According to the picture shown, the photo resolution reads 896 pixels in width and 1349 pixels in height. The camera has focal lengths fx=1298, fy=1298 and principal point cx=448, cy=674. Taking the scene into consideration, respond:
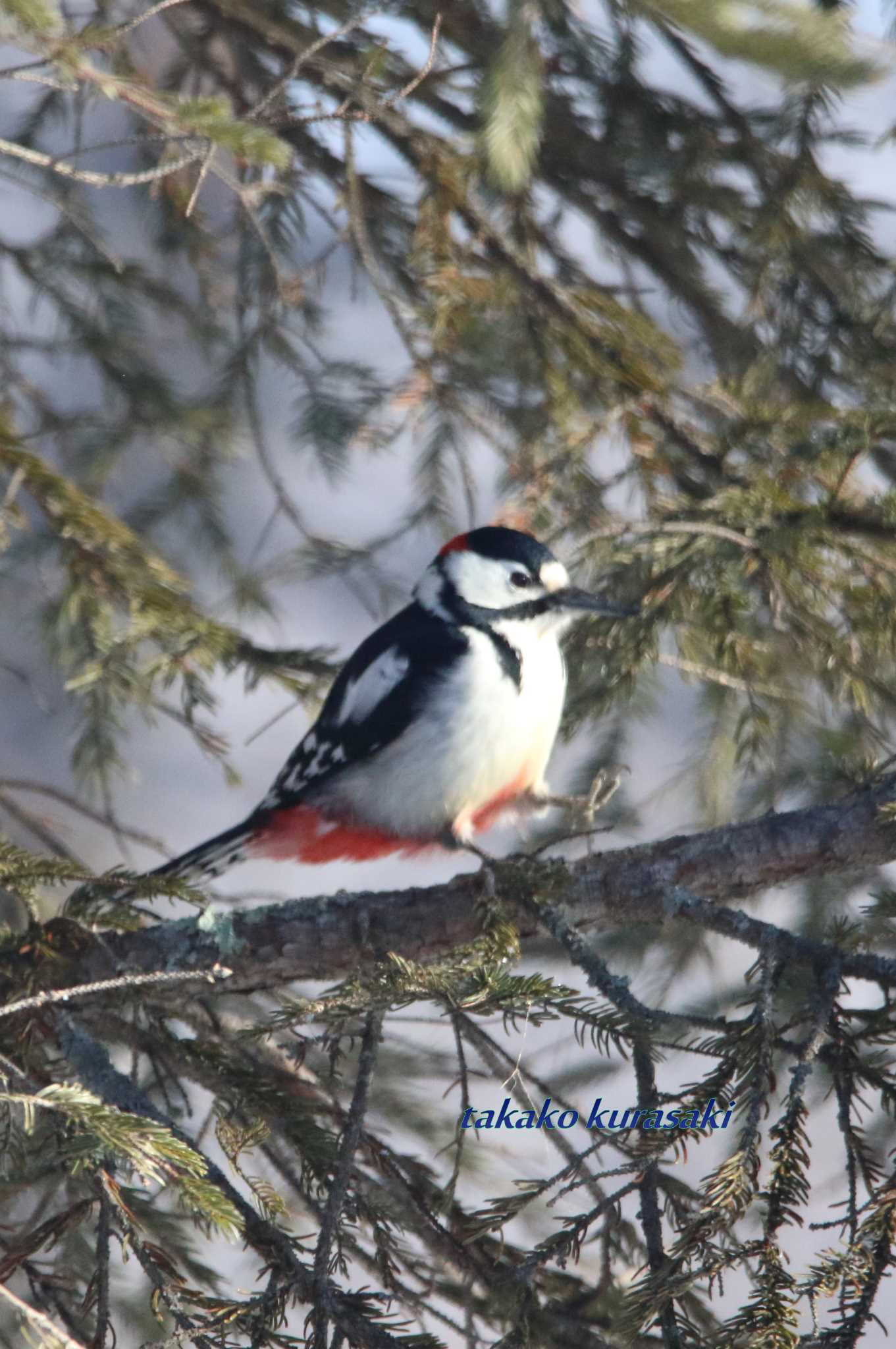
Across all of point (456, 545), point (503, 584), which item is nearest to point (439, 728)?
point (503, 584)

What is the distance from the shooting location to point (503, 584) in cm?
313

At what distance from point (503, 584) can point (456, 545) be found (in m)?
0.24

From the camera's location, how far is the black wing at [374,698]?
3021 millimetres

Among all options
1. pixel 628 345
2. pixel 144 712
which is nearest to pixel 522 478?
pixel 628 345

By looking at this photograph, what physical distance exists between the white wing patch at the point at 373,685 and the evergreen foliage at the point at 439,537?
41cm

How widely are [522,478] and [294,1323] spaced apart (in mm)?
3217

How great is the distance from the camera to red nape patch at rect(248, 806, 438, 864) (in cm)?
311

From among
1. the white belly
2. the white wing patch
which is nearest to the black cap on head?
the white belly

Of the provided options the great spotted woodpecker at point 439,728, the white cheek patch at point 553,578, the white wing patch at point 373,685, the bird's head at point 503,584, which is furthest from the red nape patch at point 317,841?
the white cheek patch at point 553,578

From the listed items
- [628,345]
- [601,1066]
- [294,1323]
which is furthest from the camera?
[294,1323]

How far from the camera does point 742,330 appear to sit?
329 cm

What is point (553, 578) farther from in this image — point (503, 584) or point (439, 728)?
point (439, 728)

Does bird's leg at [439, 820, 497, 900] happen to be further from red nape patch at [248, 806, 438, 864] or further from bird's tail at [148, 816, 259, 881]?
bird's tail at [148, 816, 259, 881]

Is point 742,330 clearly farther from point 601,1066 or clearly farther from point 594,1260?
point 594,1260
